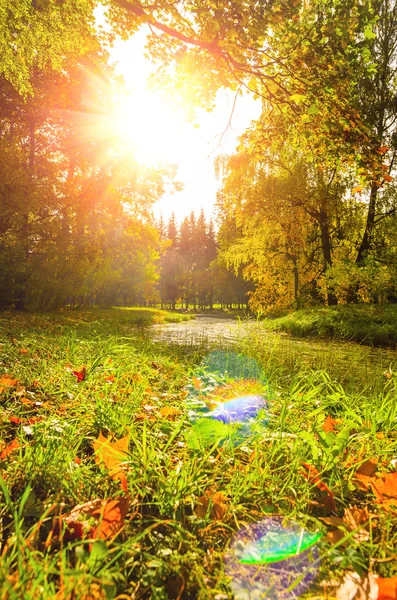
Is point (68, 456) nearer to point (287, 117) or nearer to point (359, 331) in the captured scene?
point (287, 117)

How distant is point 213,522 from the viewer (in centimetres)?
119

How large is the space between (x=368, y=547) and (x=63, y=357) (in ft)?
11.0

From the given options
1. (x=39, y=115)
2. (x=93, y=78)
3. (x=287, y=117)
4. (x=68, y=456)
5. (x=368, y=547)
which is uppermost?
(x=93, y=78)

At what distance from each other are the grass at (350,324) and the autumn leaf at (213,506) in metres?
Result: 7.63

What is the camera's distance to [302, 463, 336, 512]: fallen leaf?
1.32m

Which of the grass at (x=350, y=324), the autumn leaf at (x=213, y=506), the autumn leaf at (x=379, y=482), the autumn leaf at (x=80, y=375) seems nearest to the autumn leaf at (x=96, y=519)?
the autumn leaf at (x=213, y=506)

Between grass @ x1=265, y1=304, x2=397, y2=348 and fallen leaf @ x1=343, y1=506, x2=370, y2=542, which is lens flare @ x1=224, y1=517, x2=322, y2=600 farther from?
grass @ x1=265, y1=304, x2=397, y2=348

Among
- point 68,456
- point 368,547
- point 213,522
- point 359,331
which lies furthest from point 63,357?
point 359,331

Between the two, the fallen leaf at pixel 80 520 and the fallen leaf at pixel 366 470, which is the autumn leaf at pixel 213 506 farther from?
the fallen leaf at pixel 366 470

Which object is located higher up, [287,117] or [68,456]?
[287,117]

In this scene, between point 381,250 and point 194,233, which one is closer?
point 381,250

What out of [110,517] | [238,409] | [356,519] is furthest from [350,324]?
[110,517]

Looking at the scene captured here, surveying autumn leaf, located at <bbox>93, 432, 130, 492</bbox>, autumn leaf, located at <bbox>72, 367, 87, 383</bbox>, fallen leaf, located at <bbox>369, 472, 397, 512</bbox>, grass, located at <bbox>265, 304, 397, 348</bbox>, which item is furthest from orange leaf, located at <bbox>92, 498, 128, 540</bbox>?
grass, located at <bbox>265, 304, 397, 348</bbox>

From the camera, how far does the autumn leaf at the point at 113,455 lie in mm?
1409
